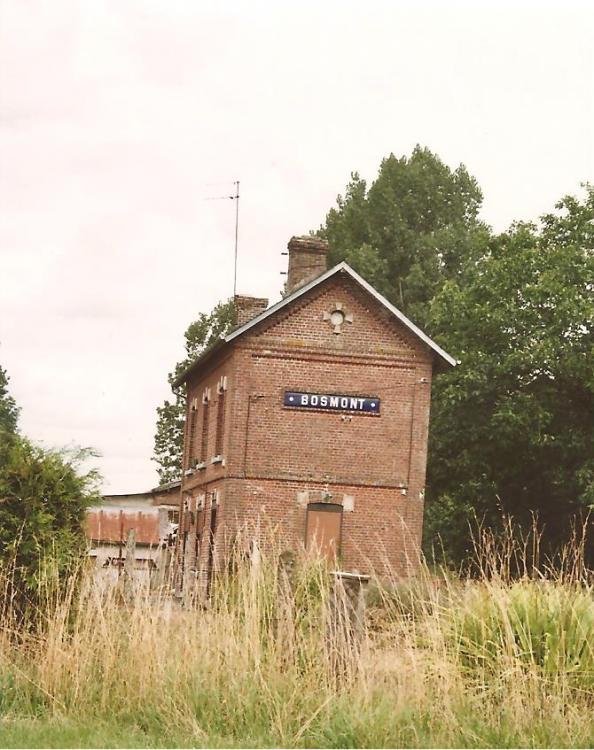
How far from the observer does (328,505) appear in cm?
3089

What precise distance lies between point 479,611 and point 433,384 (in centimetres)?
2937

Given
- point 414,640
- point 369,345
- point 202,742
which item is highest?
point 369,345

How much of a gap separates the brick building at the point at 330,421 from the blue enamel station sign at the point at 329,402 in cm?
3

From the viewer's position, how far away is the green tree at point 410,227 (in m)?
50.4

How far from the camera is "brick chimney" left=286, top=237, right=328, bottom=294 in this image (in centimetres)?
3372

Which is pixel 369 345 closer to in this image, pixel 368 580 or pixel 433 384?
pixel 433 384

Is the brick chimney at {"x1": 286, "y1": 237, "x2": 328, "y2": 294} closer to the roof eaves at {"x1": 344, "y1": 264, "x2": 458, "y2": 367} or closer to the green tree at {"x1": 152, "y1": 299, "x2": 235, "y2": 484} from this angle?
the roof eaves at {"x1": 344, "y1": 264, "x2": 458, "y2": 367}

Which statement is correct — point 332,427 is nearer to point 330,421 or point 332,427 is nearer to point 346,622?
point 330,421

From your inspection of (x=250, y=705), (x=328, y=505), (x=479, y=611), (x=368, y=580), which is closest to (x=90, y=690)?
(x=250, y=705)

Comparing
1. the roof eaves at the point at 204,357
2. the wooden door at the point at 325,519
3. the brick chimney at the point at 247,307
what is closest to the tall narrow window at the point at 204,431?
the roof eaves at the point at 204,357

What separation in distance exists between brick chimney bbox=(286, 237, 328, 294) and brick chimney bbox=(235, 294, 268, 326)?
1224mm

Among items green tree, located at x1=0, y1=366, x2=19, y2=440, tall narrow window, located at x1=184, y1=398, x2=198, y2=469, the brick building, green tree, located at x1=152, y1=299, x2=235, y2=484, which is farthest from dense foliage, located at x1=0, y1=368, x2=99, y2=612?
green tree, located at x1=0, y1=366, x2=19, y2=440

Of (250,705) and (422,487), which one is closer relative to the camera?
(250,705)

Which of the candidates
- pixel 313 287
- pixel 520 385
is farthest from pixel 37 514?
pixel 520 385
